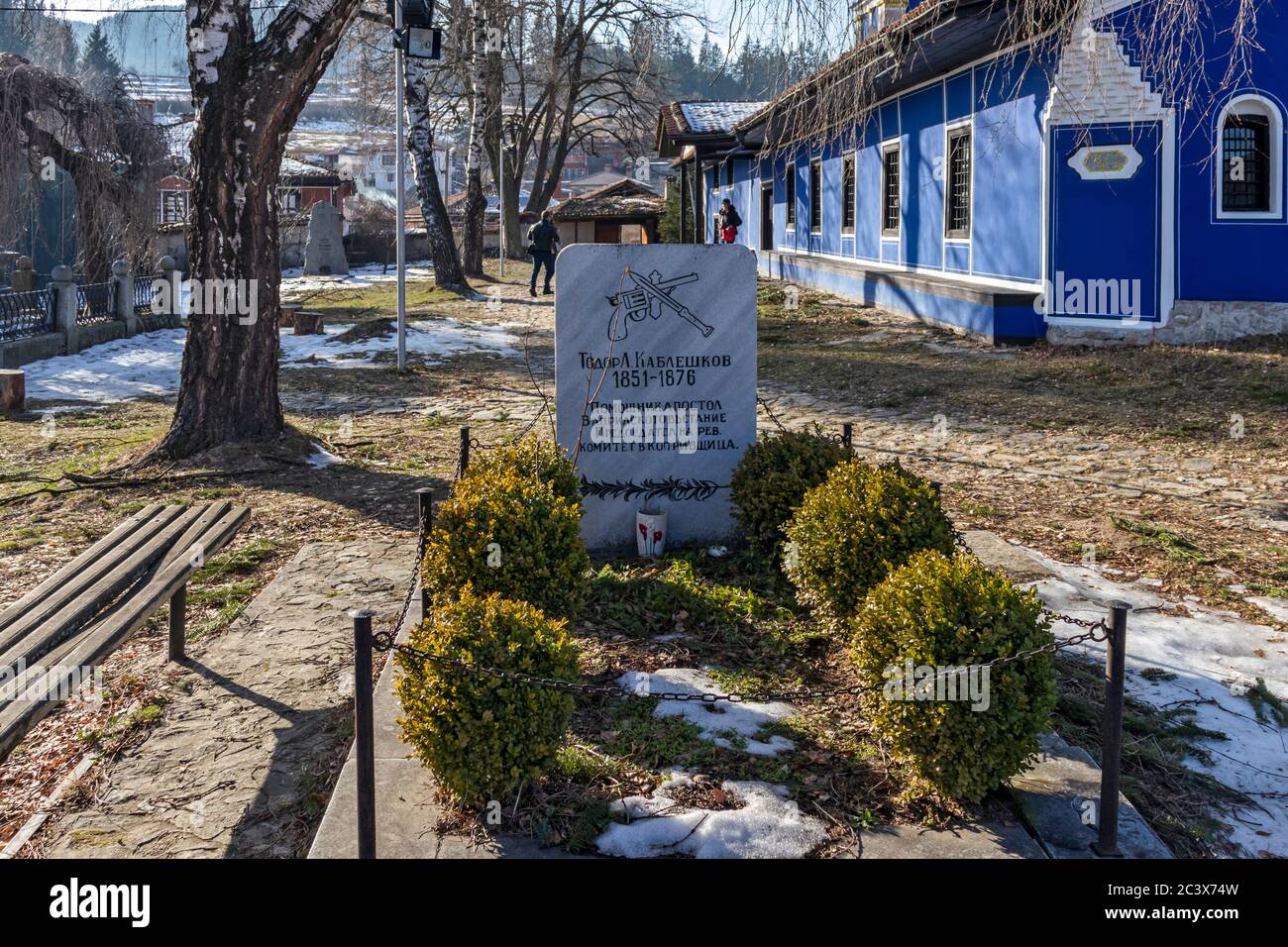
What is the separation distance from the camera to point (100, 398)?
567 inches

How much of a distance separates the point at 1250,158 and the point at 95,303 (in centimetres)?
1812

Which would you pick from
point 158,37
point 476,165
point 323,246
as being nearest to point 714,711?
point 158,37

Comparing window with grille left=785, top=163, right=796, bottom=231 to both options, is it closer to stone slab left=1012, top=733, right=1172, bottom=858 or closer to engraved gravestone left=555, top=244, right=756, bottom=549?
engraved gravestone left=555, top=244, right=756, bottom=549

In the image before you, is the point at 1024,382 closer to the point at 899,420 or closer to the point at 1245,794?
the point at 899,420

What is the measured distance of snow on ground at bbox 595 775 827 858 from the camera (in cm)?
357

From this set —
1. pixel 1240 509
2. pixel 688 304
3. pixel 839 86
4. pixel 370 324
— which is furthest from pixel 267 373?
pixel 370 324

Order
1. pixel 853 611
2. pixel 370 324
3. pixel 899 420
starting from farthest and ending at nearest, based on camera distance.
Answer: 1. pixel 370 324
2. pixel 899 420
3. pixel 853 611

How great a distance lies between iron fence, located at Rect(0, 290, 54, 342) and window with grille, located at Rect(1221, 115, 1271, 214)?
16743 mm

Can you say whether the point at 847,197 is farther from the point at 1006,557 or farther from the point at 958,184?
the point at 1006,557

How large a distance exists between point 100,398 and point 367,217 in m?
42.5

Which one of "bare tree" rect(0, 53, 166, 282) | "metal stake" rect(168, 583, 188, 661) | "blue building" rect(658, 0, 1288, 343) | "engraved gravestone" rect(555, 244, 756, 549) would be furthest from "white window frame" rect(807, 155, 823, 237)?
"metal stake" rect(168, 583, 188, 661)

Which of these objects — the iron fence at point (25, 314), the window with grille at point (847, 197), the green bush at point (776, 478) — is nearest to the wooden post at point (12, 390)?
the iron fence at point (25, 314)

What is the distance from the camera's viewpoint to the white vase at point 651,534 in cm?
700

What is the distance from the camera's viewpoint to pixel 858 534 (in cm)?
520
